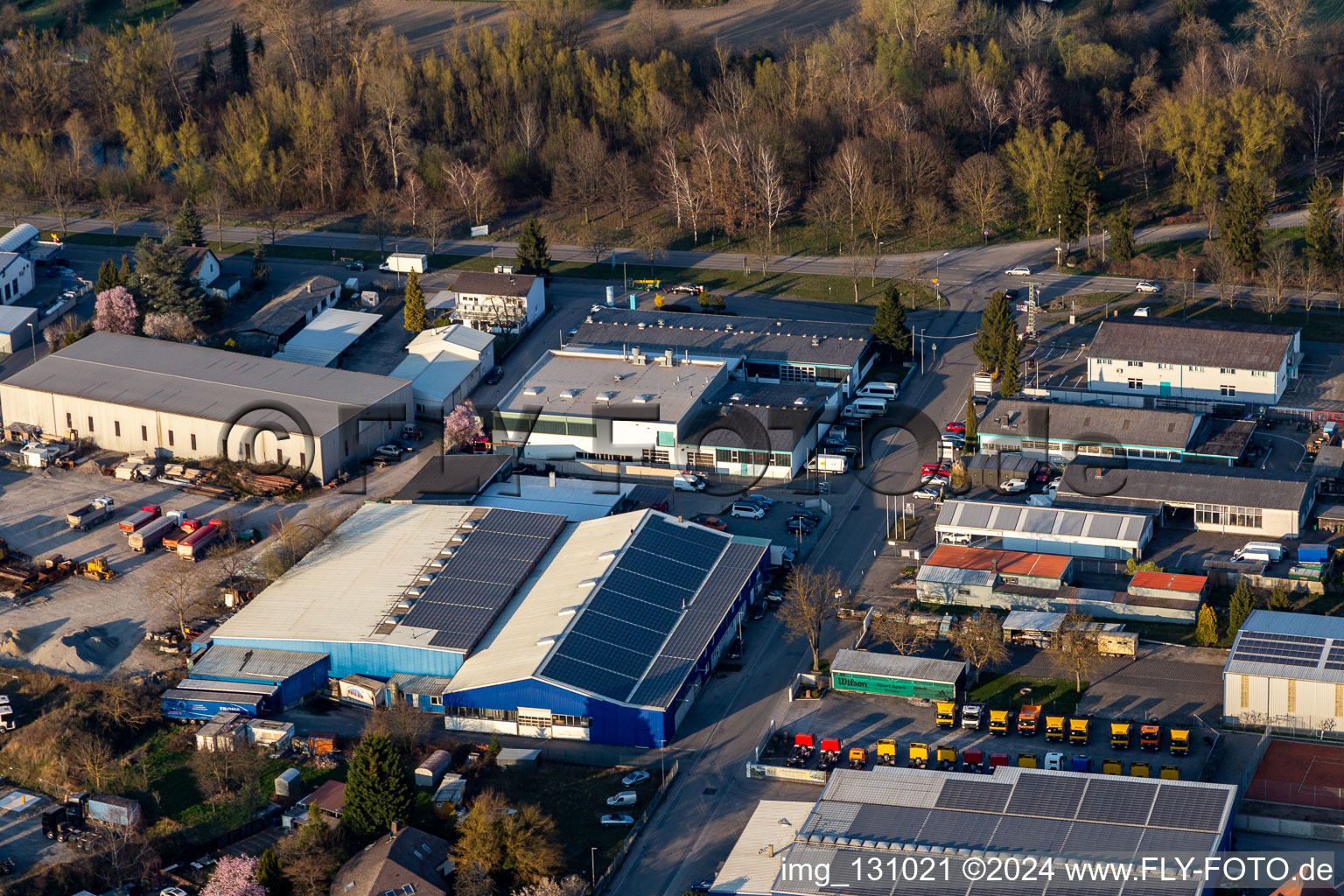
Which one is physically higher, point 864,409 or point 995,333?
point 995,333

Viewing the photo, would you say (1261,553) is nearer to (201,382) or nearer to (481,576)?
(481,576)

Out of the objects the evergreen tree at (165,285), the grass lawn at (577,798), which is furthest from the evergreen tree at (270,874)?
the evergreen tree at (165,285)

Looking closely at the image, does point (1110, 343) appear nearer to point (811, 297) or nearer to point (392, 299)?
point (811, 297)

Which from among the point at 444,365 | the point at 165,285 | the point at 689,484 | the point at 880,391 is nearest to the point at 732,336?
the point at 880,391

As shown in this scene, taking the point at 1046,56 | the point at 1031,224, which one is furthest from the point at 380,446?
the point at 1046,56

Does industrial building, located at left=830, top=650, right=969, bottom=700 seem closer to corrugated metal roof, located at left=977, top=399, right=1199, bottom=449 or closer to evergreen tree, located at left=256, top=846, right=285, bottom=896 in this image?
evergreen tree, located at left=256, top=846, right=285, bottom=896
